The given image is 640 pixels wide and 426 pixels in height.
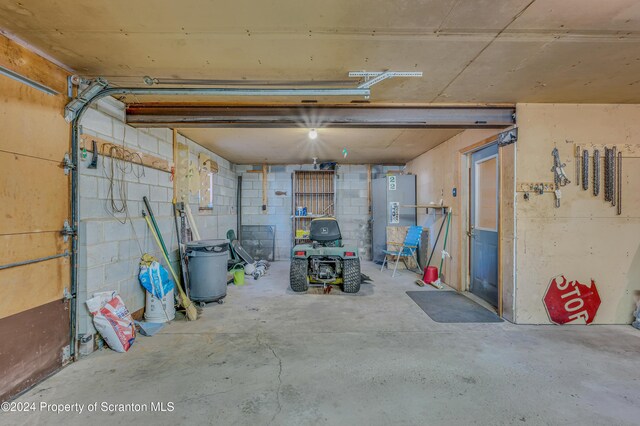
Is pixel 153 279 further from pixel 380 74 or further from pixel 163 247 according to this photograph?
pixel 380 74

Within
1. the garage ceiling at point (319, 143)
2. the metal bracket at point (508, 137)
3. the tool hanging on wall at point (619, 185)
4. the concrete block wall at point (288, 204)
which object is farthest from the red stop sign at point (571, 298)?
the concrete block wall at point (288, 204)

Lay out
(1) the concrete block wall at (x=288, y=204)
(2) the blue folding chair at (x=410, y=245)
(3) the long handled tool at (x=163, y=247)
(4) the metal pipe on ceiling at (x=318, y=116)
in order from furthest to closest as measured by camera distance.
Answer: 1. (1) the concrete block wall at (x=288, y=204)
2. (2) the blue folding chair at (x=410, y=245)
3. (3) the long handled tool at (x=163, y=247)
4. (4) the metal pipe on ceiling at (x=318, y=116)

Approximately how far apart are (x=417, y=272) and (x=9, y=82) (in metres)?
5.88

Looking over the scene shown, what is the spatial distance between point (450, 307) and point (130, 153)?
4060mm

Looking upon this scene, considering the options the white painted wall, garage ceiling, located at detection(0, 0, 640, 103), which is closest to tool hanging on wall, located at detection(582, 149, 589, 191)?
the white painted wall

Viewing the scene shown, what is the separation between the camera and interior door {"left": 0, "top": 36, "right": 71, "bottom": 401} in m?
1.84

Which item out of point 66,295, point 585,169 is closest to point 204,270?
point 66,295

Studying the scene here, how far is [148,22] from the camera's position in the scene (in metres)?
1.71

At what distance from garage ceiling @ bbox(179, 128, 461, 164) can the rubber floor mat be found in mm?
2342

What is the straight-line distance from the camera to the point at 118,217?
9.41 ft

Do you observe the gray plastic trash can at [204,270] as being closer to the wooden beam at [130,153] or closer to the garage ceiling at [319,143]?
the wooden beam at [130,153]

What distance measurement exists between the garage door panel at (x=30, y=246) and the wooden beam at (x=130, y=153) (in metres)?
0.79

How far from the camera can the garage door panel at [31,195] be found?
1844 mm

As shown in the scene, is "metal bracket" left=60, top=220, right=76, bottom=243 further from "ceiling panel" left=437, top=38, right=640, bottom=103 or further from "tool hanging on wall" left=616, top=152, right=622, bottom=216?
"tool hanging on wall" left=616, top=152, right=622, bottom=216
